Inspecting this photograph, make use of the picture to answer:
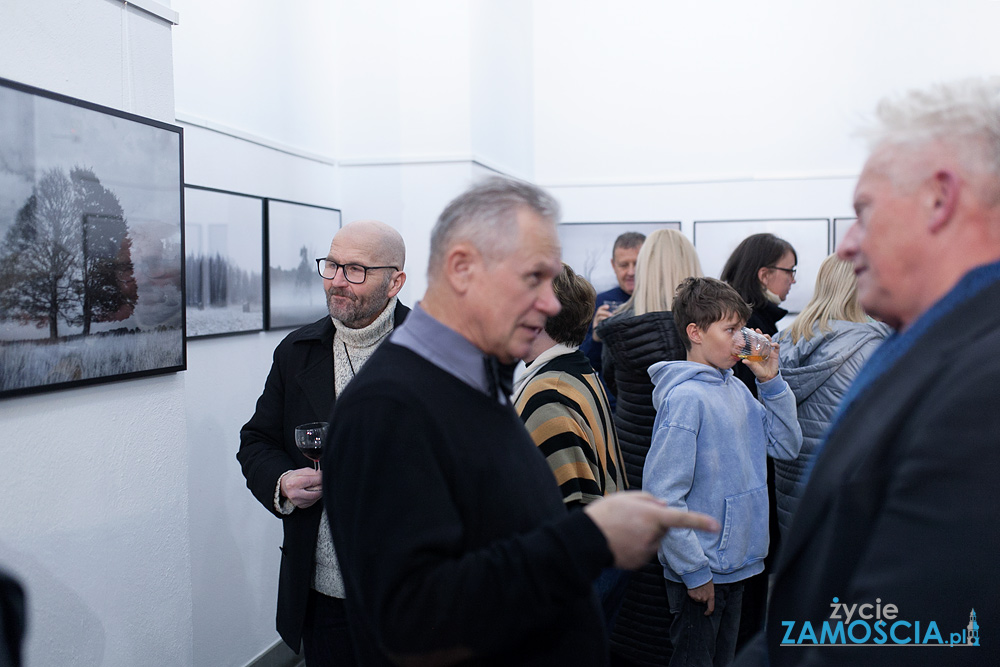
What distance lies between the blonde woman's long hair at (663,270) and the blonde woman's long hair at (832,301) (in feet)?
1.86

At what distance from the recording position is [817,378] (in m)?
3.49

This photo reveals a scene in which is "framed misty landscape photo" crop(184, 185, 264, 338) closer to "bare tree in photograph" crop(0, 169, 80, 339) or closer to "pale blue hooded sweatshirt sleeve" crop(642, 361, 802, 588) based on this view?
"bare tree in photograph" crop(0, 169, 80, 339)

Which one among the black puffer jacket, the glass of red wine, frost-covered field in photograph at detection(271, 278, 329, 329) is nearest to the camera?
the glass of red wine

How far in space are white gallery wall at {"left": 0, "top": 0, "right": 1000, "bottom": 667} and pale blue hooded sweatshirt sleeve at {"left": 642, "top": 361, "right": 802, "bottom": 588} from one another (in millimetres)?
970

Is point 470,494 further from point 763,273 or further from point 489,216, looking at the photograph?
point 763,273

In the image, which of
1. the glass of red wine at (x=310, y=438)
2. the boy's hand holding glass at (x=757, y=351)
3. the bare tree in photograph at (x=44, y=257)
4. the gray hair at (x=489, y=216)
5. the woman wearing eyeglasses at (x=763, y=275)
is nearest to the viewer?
the gray hair at (x=489, y=216)

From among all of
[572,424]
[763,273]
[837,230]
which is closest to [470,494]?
[572,424]

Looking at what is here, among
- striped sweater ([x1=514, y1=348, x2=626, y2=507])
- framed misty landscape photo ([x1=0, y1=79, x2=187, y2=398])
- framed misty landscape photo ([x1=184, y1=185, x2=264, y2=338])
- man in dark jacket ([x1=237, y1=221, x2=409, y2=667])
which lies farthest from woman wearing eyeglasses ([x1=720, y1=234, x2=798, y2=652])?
framed misty landscape photo ([x1=0, y1=79, x2=187, y2=398])

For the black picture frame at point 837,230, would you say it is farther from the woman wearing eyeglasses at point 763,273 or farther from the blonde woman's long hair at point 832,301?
the blonde woman's long hair at point 832,301

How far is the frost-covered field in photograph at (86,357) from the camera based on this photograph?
1988 millimetres

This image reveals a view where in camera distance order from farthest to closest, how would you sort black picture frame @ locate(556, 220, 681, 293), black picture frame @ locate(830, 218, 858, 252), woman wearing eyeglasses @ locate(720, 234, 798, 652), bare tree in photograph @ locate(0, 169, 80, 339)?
black picture frame @ locate(556, 220, 681, 293)
black picture frame @ locate(830, 218, 858, 252)
woman wearing eyeglasses @ locate(720, 234, 798, 652)
bare tree in photograph @ locate(0, 169, 80, 339)

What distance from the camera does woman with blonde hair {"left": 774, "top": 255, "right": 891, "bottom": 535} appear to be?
11.2 ft

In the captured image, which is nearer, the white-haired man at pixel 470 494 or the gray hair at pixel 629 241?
the white-haired man at pixel 470 494

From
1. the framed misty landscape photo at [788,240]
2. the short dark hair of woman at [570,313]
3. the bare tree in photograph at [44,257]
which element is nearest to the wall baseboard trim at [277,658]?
the bare tree in photograph at [44,257]
